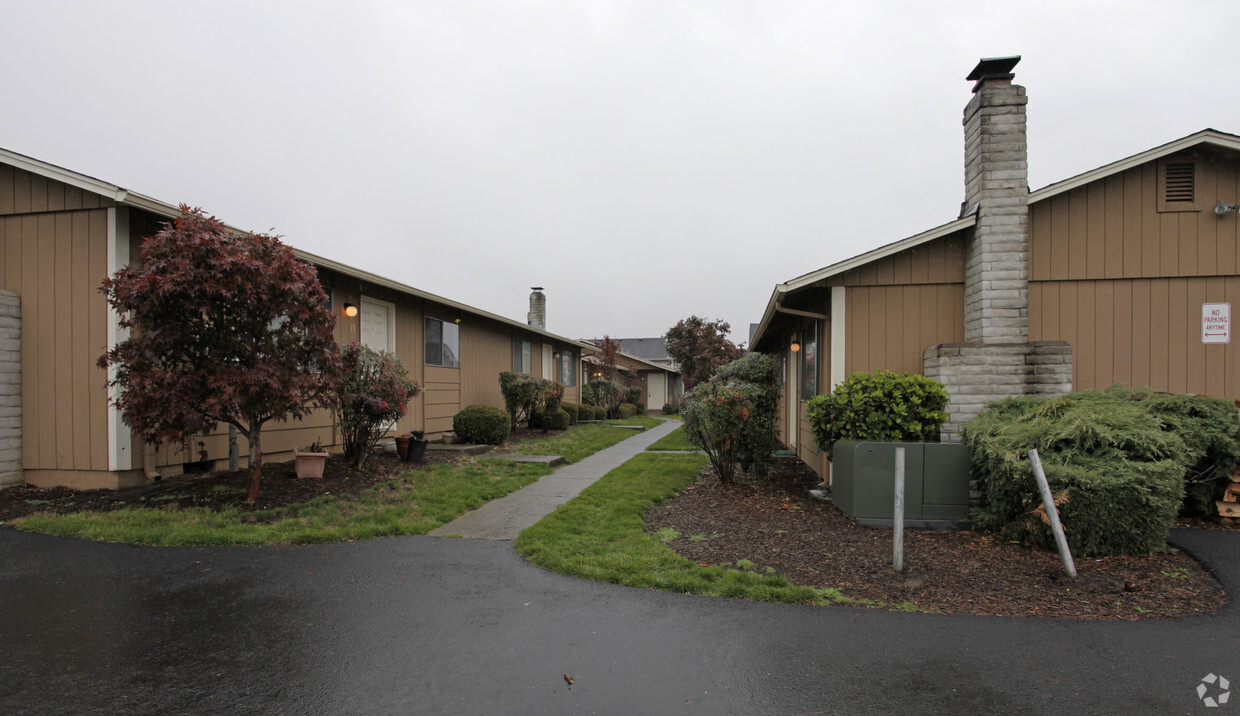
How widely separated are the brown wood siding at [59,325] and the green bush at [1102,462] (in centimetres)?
905

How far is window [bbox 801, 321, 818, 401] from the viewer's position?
9.16 meters

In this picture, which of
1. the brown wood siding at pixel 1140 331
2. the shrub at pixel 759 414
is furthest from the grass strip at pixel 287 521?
the brown wood siding at pixel 1140 331

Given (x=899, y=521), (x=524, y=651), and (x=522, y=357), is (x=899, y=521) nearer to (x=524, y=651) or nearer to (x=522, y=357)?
(x=524, y=651)

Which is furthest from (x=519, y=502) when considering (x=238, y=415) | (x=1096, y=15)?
(x=1096, y=15)

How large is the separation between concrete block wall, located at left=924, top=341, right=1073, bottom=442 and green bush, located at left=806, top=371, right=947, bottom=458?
0.39 m

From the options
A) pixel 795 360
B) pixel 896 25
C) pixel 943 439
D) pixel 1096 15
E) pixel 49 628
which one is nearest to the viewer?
pixel 49 628

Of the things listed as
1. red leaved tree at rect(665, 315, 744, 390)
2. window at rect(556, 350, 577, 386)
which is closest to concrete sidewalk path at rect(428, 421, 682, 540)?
window at rect(556, 350, 577, 386)

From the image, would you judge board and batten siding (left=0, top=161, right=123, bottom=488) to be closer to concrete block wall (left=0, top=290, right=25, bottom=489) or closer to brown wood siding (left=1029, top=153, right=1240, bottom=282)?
concrete block wall (left=0, top=290, right=25, bottom=489)

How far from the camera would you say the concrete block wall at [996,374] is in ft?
22.7

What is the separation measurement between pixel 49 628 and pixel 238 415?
3340 mm

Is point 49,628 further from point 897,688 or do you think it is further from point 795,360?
point 795,360

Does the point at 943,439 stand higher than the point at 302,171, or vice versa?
the point at 302,171

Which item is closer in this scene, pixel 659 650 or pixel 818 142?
pixel 659 650

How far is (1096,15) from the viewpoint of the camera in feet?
32.9
